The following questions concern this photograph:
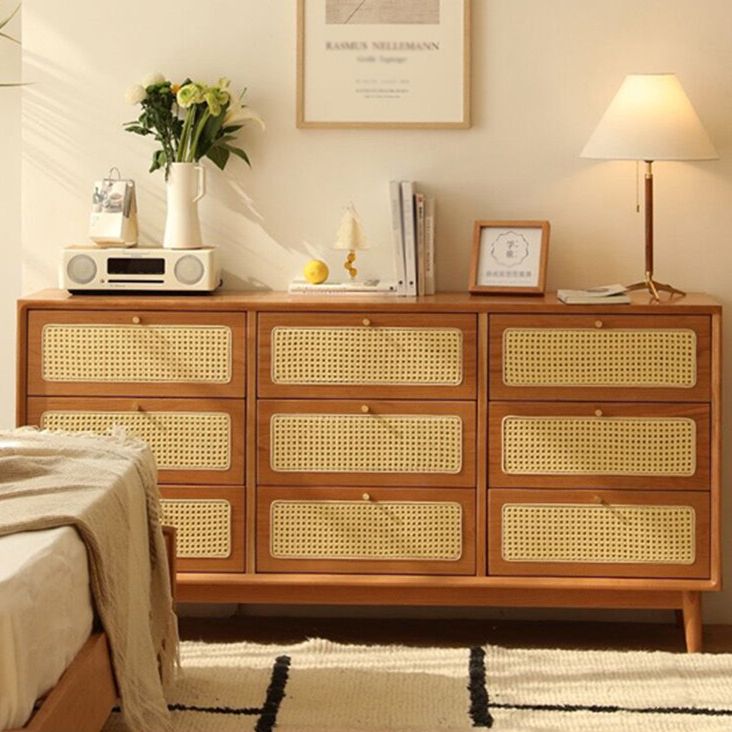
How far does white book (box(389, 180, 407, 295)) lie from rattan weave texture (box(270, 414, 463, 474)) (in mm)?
383

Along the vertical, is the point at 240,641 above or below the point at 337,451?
below

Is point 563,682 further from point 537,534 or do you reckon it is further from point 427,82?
point 427,82

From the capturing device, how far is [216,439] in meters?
3.92

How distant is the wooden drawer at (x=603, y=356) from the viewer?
12.6ft

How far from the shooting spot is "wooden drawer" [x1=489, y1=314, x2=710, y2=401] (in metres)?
3.84

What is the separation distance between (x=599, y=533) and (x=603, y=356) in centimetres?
45

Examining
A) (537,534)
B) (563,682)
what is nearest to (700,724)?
(563,682)

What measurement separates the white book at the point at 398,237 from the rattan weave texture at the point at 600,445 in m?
0.48

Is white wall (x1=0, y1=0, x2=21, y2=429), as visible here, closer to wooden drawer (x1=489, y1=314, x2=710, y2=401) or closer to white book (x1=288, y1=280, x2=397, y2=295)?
white book (x1=288, y1=280, x2=397, y2=295)

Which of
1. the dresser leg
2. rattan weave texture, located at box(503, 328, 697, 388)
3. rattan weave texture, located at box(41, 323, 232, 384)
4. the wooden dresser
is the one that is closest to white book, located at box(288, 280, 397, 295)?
the wooden dresser

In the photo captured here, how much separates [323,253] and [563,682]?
1.36 meters

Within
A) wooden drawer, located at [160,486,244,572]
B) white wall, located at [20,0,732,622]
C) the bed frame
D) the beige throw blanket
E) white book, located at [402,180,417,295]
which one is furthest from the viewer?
white wall, located at [20,0,732,622]

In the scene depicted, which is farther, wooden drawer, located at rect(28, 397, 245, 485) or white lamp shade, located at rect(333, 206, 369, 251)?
white lamp shade, located at rect(333, 206, 369, 251)

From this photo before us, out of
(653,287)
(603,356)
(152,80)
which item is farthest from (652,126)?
(152,80)
